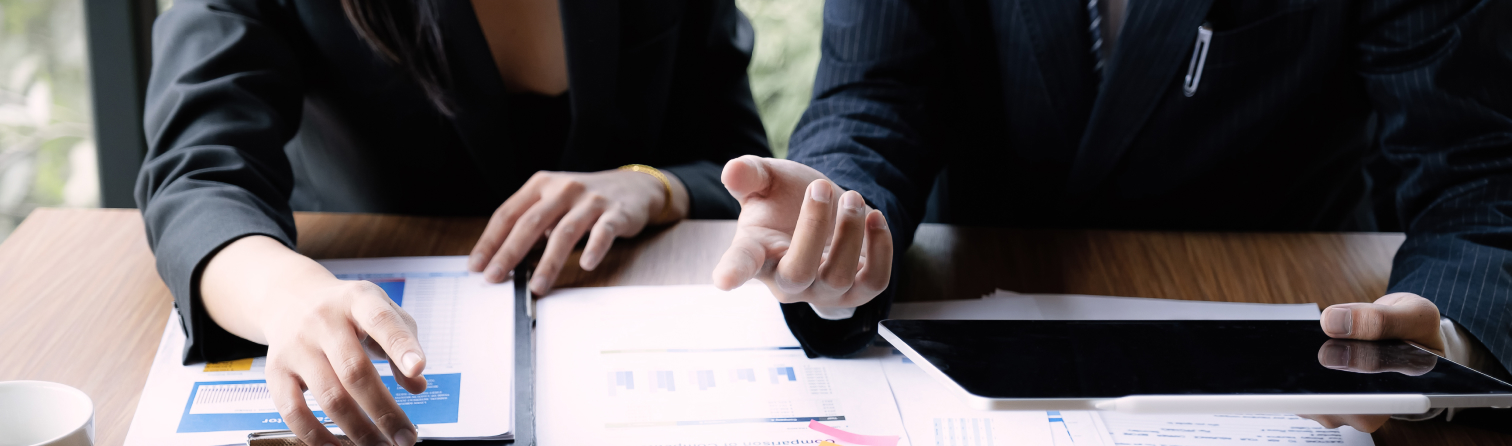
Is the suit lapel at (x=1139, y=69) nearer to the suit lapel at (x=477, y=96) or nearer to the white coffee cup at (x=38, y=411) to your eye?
the suit lapel at (x=477, y=96)

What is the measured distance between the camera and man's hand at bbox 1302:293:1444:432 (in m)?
0.56

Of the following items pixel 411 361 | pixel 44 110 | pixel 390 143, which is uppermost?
pixel 411 361

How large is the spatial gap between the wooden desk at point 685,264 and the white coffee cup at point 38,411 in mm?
144

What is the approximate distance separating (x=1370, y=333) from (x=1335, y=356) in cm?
6

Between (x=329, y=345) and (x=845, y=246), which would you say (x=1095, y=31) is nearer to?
(x=845, y=246)

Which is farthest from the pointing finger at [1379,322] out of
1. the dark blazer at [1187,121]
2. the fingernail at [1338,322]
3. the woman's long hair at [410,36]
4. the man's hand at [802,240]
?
the woman's long hair at [410,36]

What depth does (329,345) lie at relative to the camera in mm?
563

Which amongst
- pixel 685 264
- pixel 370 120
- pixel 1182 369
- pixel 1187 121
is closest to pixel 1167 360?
pixel 1182 369

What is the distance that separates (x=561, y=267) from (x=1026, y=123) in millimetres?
569

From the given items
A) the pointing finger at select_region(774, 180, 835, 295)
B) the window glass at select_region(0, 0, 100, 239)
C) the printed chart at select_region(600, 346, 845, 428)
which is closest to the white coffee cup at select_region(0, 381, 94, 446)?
the printed chart at select_region(600, 346, 845, 428)

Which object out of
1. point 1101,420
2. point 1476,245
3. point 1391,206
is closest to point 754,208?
point 1101,420

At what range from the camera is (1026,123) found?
3.43 feet

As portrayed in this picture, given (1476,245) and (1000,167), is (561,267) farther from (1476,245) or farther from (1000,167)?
(1476,245)

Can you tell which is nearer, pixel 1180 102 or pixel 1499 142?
pixel 1499 142
